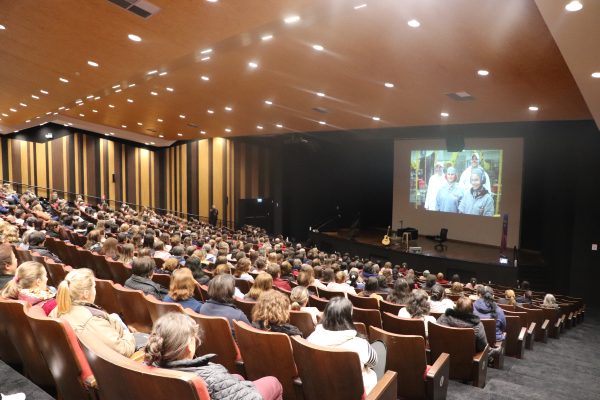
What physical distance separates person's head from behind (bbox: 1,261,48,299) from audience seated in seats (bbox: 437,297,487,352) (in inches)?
131

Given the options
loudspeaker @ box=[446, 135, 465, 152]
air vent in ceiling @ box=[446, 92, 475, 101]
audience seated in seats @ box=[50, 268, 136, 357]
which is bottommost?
audience seated in seats @ box=[50, 268, 136, 357]

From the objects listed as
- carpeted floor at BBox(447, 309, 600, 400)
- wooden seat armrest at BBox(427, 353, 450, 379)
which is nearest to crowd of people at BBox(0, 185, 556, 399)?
carpeted floor at BBox(447, 309, 600, 400)

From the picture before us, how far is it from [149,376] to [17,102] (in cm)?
Result: 1479

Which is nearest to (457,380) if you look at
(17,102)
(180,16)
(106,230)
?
(180,16)

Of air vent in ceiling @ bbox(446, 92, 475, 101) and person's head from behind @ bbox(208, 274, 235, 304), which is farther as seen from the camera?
air vent in ceiling @ bbox(446, 92, 475, 101)

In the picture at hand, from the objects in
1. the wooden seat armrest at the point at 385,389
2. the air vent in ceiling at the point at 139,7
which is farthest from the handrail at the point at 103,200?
the wooden seat armrest at the point at 385,389

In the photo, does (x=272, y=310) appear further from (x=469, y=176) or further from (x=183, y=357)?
(x=469, y=176)

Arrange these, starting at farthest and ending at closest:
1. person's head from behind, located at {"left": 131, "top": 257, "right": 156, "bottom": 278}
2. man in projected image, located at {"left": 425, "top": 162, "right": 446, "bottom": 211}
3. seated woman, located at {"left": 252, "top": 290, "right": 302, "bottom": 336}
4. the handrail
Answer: the handrail → man in projected image, located at {"left": 425, "top": 162, "right": 446, "bottom": 211} → person's head from behind, located at {"left": 131, "top": 257, "right": 156, "bottom": 278} → seated woman, located at {"left": 252, "top": 290, "right": 302, "bottom": 336}

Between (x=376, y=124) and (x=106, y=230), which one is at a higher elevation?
(x=376, y=124)

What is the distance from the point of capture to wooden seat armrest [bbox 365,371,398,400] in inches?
93.3

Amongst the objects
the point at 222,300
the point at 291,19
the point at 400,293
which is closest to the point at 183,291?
the point at 222,300

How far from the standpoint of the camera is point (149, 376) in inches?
59.5

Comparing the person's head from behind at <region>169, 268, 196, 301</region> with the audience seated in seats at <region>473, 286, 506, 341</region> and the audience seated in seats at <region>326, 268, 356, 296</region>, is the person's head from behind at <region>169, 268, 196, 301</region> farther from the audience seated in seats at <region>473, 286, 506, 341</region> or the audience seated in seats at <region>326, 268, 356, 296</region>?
the audience seated in seats at <region>473, 286, 506, 341</region>

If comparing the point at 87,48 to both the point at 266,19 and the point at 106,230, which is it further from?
the point at 106,230
